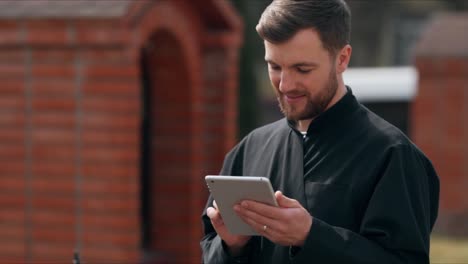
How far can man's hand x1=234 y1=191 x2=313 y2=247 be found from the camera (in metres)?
2.79

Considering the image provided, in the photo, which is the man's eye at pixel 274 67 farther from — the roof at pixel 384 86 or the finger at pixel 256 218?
the roof at pixel 384 86

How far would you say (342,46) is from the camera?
304 cm

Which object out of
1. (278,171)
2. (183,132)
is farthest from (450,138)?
(278,171)

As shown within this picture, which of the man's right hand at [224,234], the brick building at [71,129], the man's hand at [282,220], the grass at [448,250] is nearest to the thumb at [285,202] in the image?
the man's hand at [282,220]

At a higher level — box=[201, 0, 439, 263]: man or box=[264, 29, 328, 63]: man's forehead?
box=[264, 29, 328, 63]: man's forehead

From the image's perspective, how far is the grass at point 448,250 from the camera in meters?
10.3

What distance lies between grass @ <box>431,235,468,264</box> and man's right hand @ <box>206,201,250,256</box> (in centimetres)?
698

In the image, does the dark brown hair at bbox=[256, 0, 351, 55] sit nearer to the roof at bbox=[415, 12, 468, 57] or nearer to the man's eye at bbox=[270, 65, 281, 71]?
the man's eye at bbox=[270, 65, 281, 71]

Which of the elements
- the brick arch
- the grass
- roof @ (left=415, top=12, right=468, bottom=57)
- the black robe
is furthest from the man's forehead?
roof @ (left=415, top=12, right=468, bottom=57)

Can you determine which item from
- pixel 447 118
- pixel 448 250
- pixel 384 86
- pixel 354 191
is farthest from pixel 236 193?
pixel 384 86

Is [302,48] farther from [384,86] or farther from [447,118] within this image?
[384,86]

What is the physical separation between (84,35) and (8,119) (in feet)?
2.44

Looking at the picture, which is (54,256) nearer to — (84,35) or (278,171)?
(84,35)

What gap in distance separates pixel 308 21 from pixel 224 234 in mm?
687
